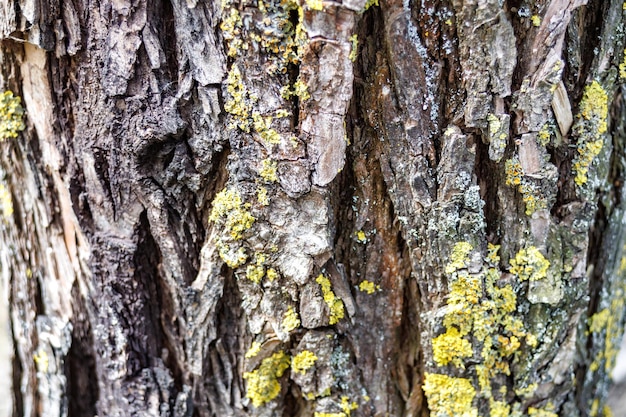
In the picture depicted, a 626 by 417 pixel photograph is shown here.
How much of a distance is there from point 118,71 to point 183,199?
0.30 meters

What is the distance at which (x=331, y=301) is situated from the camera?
3.71 ft

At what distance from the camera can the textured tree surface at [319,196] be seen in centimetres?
98

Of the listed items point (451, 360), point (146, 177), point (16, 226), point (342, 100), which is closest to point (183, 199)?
point (146, 177)

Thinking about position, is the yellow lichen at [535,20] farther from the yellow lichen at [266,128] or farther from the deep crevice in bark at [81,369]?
the deep crevice in bark at [81,369]

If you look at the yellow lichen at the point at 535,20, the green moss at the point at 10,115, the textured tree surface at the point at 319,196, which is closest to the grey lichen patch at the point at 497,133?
the textured tree surface at the point at 319,196

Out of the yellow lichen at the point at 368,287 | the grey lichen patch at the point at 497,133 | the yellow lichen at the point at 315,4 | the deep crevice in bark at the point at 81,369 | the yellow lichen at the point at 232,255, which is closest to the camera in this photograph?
the yellow lichen at the point at 315,4

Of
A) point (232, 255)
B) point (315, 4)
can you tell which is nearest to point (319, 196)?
point (232, 255)

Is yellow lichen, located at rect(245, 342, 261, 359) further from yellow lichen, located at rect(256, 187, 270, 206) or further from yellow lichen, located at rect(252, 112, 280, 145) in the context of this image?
yellow lichen, located at rect(252, 112, 280, 145)

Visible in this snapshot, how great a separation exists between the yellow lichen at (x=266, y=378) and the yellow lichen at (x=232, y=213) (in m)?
0.34

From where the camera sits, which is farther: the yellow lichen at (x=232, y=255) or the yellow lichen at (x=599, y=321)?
the yellow lichen at (x=599, y=321)

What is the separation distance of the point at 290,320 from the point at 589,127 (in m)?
0.77

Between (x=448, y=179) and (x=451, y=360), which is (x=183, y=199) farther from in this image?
(x=451, y=360)

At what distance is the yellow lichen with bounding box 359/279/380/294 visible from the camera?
119 cm

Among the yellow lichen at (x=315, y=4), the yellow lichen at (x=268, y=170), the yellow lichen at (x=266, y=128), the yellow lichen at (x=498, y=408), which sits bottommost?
the yellow lichen at (x=498, y=408)
